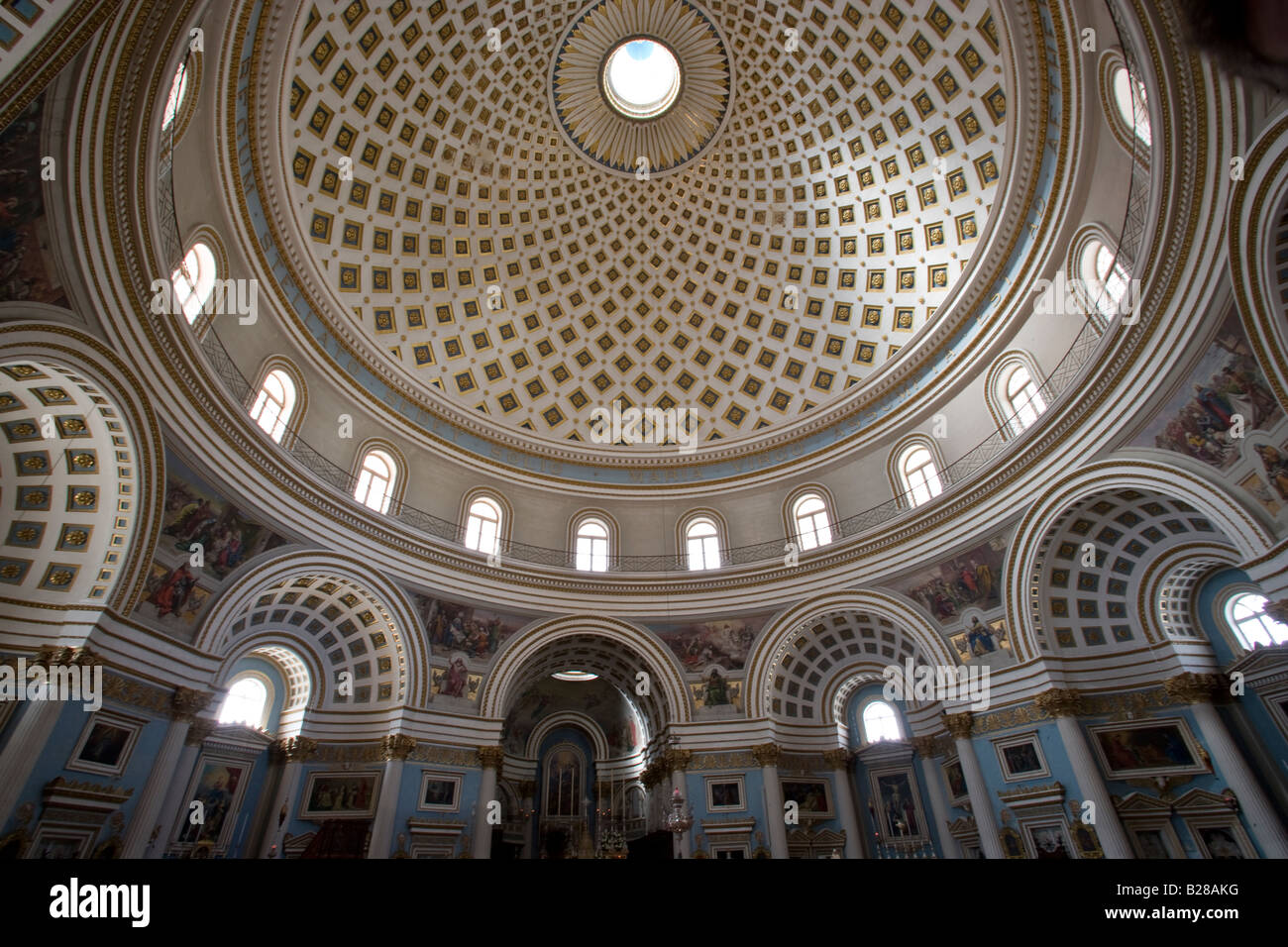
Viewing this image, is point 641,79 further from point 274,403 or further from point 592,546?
Answer: point 274,403

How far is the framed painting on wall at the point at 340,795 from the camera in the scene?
17844 mm

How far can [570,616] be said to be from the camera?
73.2 feet

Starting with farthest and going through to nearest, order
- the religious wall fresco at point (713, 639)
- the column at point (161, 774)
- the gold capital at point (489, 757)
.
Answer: the religious wall fresco at point (713, 639) → the gold capital at point (489, 757) → the column at point (161, 774)

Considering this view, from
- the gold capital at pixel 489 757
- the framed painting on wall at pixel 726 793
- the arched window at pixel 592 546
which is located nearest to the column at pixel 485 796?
the gold capital at pixel 489 757

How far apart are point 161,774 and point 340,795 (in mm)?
5611

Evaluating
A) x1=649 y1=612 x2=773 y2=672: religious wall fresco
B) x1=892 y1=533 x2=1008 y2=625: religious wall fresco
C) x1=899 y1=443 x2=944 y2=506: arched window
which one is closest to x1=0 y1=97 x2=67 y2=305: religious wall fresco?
x1=649 y1=612 x2=773 y2=672: religious wall fresco

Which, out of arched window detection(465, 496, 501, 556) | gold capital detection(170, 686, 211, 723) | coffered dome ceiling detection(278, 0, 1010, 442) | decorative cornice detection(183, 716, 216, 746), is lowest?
decorative cornice detection(183, 716, 216, 746)

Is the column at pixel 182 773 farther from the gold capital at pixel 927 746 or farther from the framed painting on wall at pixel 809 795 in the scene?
the gold capital at pixel 927 746

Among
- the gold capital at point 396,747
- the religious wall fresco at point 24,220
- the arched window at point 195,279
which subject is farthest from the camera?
the gold capital at point 396,747

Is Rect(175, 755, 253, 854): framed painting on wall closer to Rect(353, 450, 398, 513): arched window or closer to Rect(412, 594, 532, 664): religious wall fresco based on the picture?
Rect(412, 594, 532, 664): religious wall fresco

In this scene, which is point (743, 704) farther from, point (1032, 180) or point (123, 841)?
point (1032, 180)

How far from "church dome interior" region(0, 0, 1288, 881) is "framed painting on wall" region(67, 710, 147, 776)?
0.09 m

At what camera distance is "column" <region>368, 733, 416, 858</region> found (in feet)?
56.5

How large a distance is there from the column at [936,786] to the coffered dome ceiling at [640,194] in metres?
12.8
